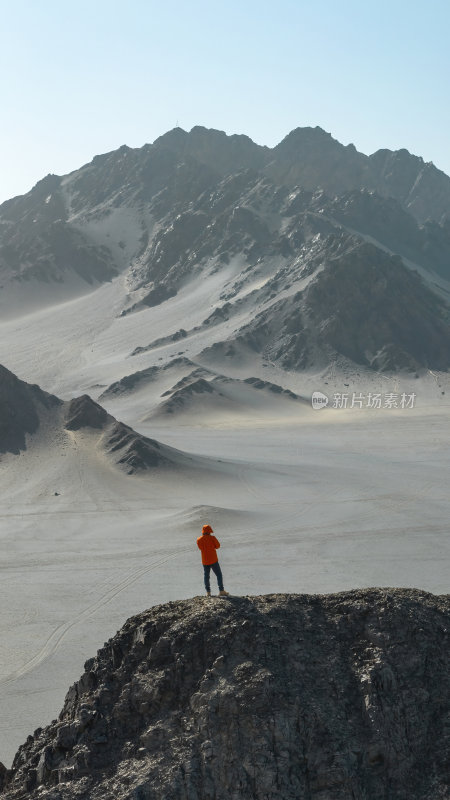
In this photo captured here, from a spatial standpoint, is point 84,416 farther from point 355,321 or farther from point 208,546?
point 355,321

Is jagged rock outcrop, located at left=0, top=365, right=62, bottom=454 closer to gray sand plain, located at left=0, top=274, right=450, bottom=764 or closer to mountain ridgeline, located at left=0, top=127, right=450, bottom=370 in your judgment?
gray sand plain, located at left=0, top=274, right=450, bottom=764

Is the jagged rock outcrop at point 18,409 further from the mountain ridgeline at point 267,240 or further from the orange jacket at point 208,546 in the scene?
the mountain ridgeline at point 267,240

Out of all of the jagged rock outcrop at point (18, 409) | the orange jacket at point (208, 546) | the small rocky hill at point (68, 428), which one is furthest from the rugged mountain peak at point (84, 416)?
the orange jacket at point (208, 546)

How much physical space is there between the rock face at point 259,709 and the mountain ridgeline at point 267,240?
7889 centimetres

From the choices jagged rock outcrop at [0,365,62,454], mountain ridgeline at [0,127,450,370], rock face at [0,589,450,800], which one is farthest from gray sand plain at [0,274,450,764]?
mountain ridgeline at [0,127,450,370]

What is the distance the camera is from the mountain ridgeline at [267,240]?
92.9 metres

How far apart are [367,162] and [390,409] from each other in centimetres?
10126

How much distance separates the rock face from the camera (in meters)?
7.98

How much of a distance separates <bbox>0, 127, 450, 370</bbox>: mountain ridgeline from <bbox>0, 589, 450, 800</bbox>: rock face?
78.9 metres

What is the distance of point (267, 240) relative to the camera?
115m

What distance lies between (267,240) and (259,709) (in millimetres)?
109352

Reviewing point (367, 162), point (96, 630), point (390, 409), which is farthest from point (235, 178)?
point (96, 630)

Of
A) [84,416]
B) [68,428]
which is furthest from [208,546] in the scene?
[84,416]

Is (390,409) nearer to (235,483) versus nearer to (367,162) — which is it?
(235,483)
